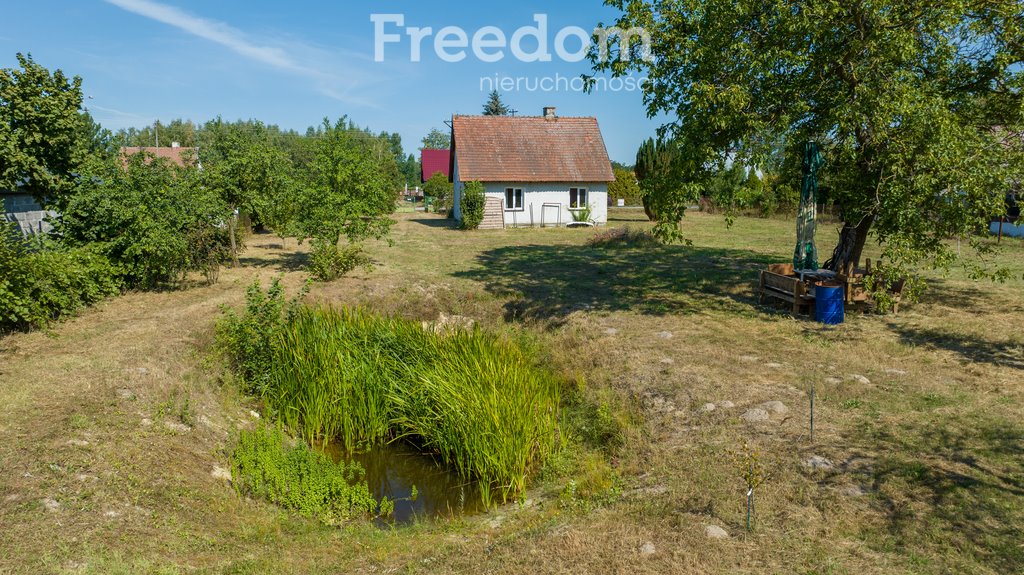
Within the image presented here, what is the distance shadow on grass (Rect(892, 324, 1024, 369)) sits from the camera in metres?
8.59

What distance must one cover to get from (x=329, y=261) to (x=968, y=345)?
1303 cm

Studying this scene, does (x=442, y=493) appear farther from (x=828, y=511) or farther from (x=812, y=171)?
(x=812, y=171)

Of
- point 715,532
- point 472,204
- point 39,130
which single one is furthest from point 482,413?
point 472,204

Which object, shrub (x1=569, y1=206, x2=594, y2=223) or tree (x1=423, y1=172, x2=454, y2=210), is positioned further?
tree (x1=423, y1=172, x2=454, y2=210)

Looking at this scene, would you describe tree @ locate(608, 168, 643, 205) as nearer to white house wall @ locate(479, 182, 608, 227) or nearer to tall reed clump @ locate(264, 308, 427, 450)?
white house wall @ locate(479, 182, 608, 227)

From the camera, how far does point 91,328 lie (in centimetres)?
1049

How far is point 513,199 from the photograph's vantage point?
30281 mm

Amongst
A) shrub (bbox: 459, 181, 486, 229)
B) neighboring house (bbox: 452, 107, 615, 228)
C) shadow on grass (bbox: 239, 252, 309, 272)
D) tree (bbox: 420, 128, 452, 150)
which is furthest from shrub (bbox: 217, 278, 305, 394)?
tree (bbox: 420, 128, 452, 150)

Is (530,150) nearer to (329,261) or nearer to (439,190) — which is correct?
(439,190)

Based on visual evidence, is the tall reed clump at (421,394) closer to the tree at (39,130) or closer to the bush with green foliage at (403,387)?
the bush with green foliage at (403,387)

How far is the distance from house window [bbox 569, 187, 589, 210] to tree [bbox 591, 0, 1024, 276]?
19.2 meters

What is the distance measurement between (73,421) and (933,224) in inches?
466

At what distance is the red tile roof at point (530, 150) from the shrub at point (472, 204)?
1.39 meters

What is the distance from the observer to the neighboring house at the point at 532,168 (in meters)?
29.9
